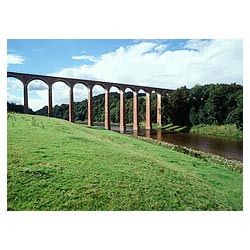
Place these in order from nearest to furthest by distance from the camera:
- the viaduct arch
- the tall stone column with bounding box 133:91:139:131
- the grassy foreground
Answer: the grassy foreground → the viaduct arch → the tall stone column with bounding box 133:91:139:131

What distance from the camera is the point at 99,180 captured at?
3.41m

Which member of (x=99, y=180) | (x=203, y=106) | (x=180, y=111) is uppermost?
(x=203, y=106)

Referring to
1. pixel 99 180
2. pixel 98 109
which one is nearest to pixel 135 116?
pixel 98 109

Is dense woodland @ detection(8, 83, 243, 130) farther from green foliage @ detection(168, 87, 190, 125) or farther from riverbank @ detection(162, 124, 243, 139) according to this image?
riverbank @ detection(162, 124, 243, 139)

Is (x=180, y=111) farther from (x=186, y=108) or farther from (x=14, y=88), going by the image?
(x=14, y=88)

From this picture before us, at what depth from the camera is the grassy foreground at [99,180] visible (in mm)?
3174

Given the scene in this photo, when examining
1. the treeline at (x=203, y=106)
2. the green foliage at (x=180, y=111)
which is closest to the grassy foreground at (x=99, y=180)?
the treeline at (x=203, y=106)

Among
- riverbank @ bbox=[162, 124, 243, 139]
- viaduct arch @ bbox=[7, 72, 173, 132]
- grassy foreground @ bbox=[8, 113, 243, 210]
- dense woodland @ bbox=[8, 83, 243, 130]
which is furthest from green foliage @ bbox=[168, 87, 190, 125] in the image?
grassy foreground @ bbox=[8, 113, 243, 210]

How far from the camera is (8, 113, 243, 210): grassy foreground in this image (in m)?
3.17
